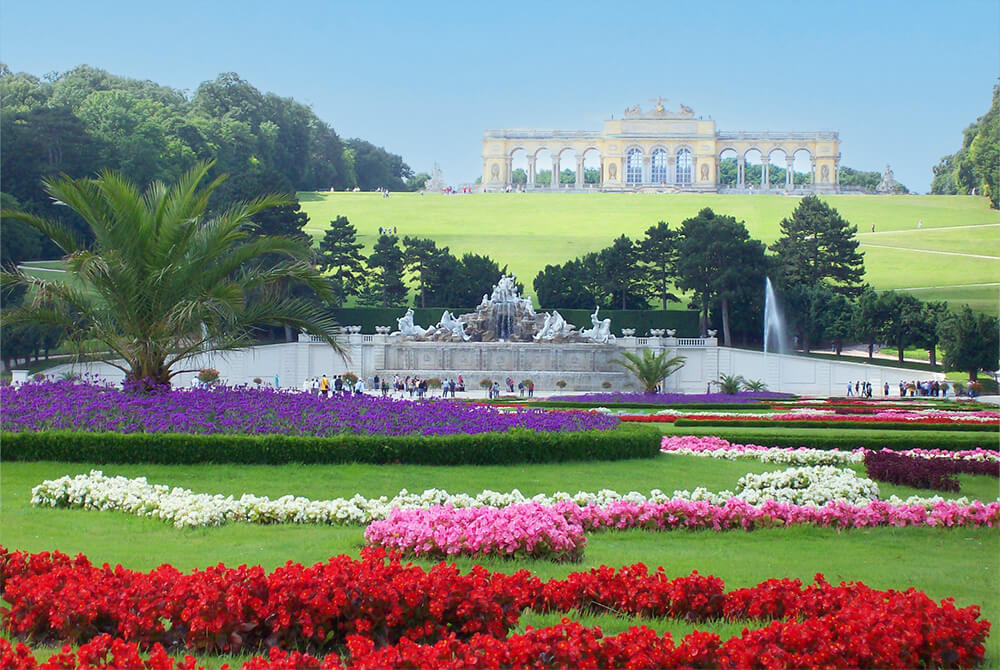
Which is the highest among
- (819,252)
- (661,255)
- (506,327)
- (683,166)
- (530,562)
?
(683,166)

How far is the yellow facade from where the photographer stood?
95.0 metres

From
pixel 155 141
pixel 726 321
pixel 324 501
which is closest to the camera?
pixel 324 501

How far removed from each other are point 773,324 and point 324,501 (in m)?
35.8

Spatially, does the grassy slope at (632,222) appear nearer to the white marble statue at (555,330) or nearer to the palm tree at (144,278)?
the white marble statue at (555,330)

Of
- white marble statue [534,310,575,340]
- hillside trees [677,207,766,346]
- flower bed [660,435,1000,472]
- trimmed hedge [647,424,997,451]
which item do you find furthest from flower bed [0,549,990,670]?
hillside trees [677,207,766,346]

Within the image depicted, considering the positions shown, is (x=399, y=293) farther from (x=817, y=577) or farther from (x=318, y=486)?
(x=817, y=577)

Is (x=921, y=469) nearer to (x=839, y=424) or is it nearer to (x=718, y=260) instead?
(x=839, y=424)

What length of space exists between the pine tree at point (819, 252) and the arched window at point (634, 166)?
49385 mm

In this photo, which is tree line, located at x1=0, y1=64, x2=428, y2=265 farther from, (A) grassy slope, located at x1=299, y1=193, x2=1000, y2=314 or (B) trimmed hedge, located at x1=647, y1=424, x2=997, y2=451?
(B) trimmed hedge, located at x1=647, y1=424, x2=997, y2=451

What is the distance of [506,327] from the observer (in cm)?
3931

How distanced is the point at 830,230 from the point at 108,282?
125 ft

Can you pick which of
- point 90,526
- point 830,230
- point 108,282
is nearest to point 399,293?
point 830,230

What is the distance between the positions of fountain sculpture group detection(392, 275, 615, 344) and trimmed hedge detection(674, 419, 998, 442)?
63.8 ft

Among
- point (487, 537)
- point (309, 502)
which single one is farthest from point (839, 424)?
point (487, 537)
